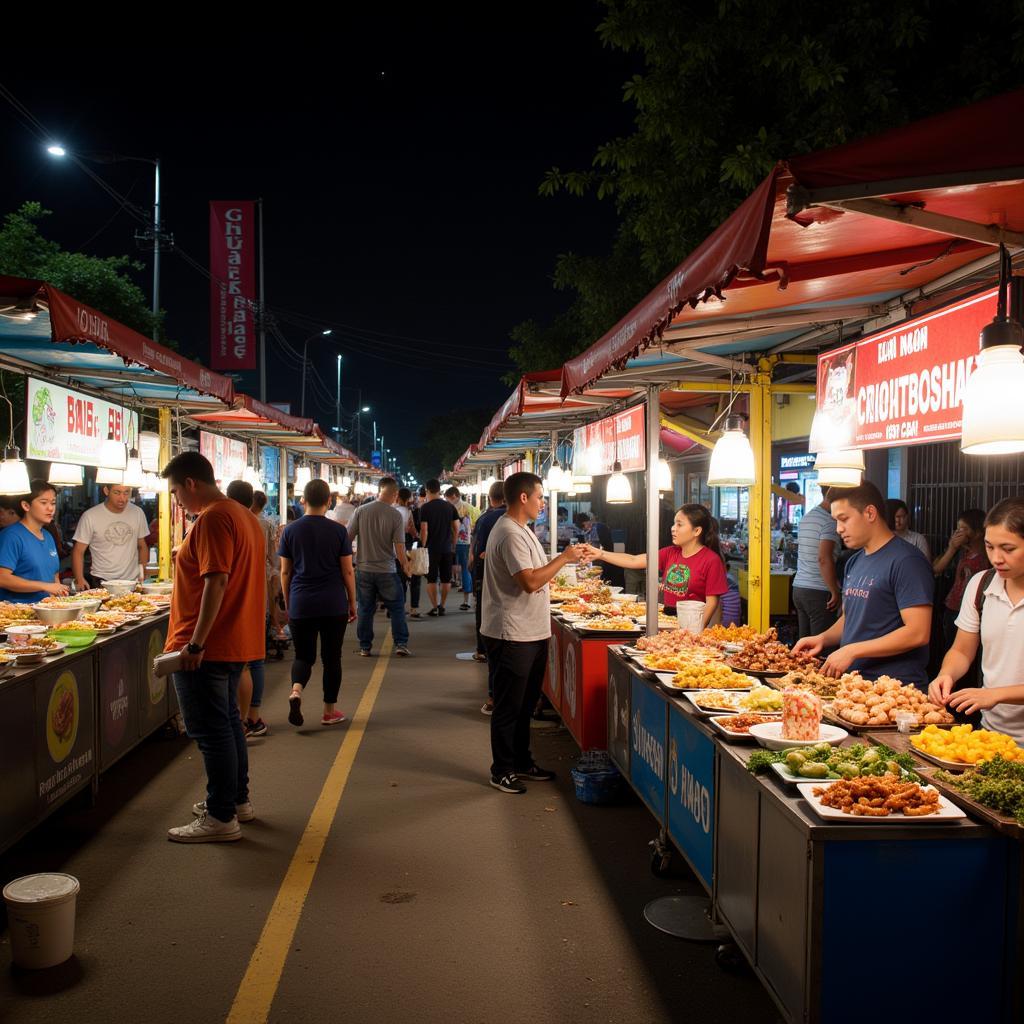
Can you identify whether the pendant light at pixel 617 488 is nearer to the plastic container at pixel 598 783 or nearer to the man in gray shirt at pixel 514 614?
the man in gray shirt at pixel 514 614

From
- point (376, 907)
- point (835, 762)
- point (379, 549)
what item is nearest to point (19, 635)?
point (376, 907)

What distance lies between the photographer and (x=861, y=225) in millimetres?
3656

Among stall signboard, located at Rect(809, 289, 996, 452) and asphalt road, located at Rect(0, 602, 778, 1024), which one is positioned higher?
stall signboard, located at Rect(809, 289, 996, 452)

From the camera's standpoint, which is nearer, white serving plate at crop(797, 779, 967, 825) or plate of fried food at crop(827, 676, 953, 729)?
white serving plate at crop(797, 779, 967, 825)

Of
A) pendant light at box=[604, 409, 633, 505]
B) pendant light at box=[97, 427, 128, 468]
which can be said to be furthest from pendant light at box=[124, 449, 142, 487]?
pendant light at box=[604, 409, 633, 505]

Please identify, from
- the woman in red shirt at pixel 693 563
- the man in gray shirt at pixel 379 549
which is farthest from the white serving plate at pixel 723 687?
the man in gray shirt at pixel 379 549

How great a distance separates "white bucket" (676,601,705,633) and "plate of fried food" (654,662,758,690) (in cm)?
A: 127

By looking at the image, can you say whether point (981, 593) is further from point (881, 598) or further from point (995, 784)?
point (995, 784)

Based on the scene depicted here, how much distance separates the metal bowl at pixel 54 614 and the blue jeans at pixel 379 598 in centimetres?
526

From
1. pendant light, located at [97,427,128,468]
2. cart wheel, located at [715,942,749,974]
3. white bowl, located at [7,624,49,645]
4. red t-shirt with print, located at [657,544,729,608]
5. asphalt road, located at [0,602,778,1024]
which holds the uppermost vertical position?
pendant light, located at [97,427,128,468]

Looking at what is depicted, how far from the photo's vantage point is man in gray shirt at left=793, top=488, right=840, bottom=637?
9961 millimetres

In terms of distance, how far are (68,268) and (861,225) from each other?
21307 millimetres

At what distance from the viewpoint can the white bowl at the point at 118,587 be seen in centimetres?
930

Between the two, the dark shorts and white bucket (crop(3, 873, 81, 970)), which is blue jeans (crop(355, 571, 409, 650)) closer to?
the dark shorts
